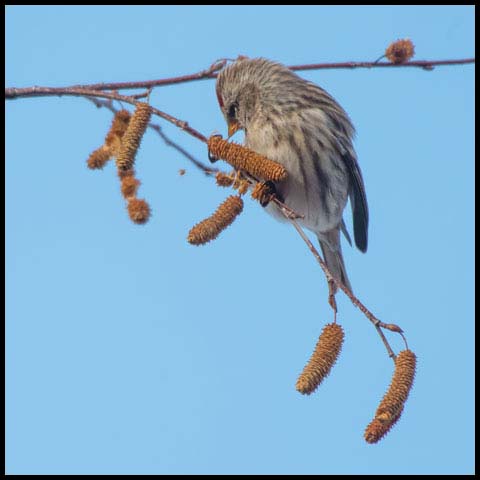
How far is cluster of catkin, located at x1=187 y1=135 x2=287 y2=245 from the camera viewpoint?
195cm

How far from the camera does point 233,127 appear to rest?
3107mm

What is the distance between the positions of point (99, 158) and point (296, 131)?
3.57 ft

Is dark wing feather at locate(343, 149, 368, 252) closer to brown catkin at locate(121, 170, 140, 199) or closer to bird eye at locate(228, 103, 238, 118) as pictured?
bird eye at locate(228, 103, 238, 118)

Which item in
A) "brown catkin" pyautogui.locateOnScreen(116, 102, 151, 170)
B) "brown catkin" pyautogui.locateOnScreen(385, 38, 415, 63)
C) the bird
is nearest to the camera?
"brown catkin" pyautogui.locateOnScreen(116, 102, 151, 170)

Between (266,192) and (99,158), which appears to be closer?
(99,158)

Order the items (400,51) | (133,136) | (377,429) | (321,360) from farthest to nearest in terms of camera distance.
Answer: (400,51), (133,136), (321,360), (377,429)

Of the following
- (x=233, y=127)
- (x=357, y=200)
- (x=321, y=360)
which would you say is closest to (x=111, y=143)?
(x=321, y=360)

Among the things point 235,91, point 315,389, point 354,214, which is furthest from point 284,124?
point 315,389

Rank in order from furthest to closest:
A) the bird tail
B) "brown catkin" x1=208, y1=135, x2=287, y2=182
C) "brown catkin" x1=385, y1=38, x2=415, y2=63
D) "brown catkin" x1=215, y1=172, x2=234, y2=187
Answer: the bird tail < "brown catkin" x1=385, y1=38, x2=415, y2=63 < "brown catkin" x1=215, y1=172, x2=234, y2=187 < "brown catkin" x1=208, y1=135, x2=287, y2=182

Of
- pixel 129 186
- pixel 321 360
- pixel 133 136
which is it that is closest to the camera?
pixel 321 360

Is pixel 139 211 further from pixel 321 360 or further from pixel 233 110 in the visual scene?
pixel 233 110

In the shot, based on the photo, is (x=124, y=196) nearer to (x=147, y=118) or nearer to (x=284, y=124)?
(x=147, y=118)

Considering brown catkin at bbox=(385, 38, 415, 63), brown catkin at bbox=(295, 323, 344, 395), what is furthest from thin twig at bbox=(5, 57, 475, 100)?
brown catkin at bbox=(295, 323, 344, 395)

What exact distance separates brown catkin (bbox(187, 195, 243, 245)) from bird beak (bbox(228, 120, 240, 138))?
1143 mm
